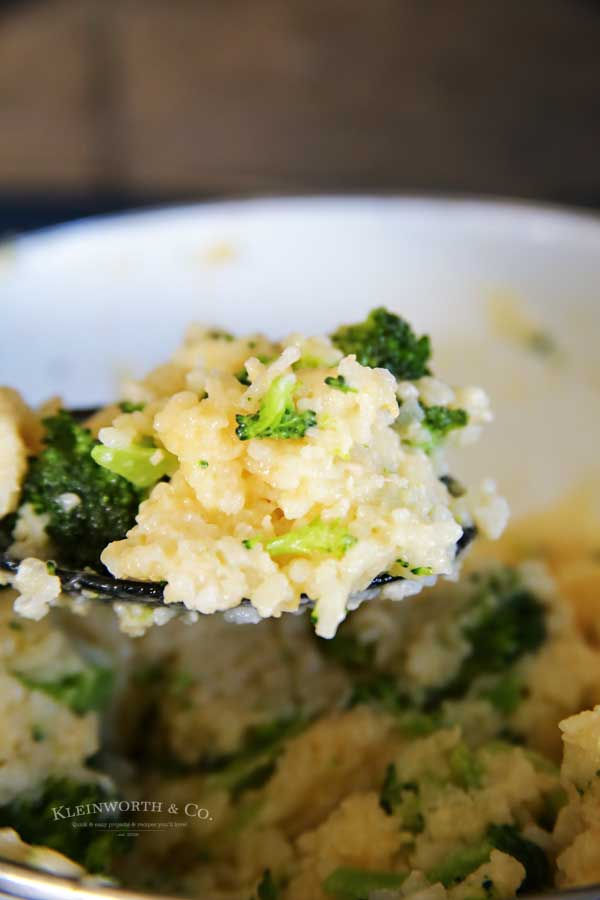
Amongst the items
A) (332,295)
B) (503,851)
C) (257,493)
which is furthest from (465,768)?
(332,295)

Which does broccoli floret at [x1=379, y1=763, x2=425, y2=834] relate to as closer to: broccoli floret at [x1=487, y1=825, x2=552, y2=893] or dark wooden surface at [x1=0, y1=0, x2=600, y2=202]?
broccoli floret at [x1=487, y1=825, x2=552, y2=893]

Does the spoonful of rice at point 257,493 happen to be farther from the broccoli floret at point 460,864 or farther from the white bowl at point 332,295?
the white bowl at point 332,295

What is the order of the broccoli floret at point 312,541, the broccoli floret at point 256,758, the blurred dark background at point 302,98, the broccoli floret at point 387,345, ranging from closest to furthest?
1. the broccoli floret at point 312,541
2. the broccoli floret at point 387,345
3. the broccoli floret at point 256,758
4. the blurred dark background at point 302,98

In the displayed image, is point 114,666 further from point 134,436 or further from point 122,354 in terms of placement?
point 122,354

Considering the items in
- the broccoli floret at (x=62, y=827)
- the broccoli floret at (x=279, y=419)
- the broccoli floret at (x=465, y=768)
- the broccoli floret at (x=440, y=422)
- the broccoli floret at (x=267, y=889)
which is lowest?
the broccoli floret at (x=267, y=889)

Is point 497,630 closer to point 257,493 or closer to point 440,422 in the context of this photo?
point 440,422

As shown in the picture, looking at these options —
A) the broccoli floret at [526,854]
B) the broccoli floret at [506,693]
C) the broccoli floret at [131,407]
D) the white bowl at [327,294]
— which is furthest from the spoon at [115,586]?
the white bowl at [327,294]
